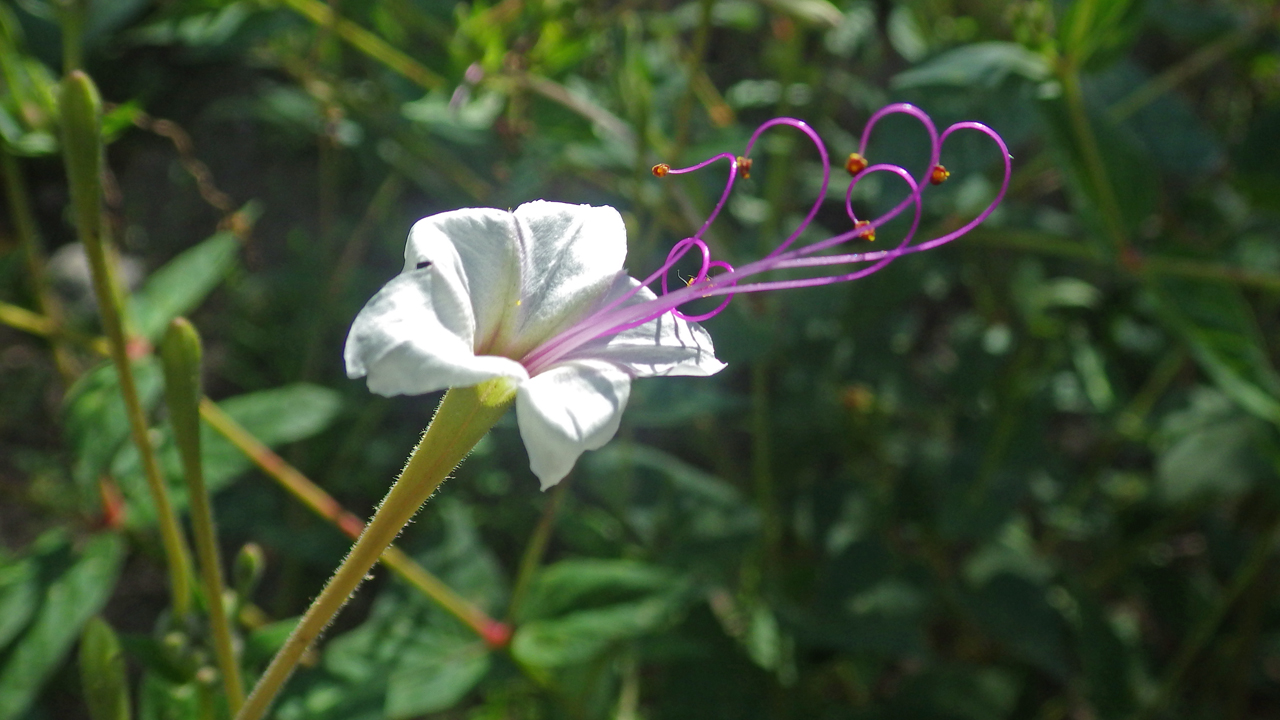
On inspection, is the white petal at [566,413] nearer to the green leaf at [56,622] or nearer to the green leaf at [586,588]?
the green leaf at [586,588]

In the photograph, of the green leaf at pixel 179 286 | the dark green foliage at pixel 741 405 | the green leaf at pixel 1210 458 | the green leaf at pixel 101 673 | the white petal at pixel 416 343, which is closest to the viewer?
the white petal at pixel 416 343

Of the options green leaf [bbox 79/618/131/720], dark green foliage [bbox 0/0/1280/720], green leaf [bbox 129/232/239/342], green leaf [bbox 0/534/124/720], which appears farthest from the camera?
Result: green leaf [bbox 129/232/239/342]

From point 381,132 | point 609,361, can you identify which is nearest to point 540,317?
point 609,361

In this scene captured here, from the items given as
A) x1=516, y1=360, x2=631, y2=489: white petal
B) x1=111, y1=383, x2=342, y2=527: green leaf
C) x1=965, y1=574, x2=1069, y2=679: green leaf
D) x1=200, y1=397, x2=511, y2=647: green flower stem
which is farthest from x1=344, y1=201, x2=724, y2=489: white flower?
x1=965, y1=574, x2=1069, y2=679: green leaf

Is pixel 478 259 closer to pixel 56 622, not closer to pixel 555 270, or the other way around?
pixel 555 270


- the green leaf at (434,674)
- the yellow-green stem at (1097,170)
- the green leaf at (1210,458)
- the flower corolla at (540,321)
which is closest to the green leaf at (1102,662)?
the green leaf at (1210,458)

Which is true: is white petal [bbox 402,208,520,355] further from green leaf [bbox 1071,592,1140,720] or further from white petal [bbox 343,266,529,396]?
green leaf [bbox 1071,592,1140,720]
